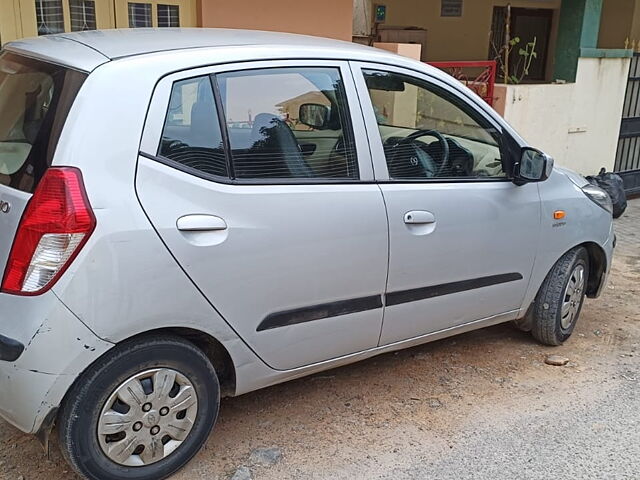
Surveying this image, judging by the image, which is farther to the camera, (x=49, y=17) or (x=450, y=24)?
(x=450, y=24)

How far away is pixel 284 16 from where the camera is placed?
5988 mm

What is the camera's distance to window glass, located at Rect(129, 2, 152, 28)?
5.33 m

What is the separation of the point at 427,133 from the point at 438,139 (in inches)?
2.6

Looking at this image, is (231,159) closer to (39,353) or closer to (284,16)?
(39,353)

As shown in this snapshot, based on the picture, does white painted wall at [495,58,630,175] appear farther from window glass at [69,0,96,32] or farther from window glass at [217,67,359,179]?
window glass at [217,67,359,179]

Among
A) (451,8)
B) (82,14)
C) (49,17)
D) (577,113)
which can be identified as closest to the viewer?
(49,17)

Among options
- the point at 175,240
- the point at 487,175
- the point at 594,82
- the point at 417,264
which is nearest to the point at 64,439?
the point at 175,240

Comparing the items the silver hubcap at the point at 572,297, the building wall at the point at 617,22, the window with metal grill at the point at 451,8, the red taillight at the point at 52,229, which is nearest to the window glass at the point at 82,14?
the red taillight at the point at 52,229

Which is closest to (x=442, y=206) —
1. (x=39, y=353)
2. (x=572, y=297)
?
(x=572, y=297)

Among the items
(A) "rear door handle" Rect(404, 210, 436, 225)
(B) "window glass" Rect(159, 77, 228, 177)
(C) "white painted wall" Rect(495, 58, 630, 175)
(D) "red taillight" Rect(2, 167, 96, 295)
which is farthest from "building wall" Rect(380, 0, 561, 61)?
(D) "red taillight" Rect(2, 167, 96, 295)

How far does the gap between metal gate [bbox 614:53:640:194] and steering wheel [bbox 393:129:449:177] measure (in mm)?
6105

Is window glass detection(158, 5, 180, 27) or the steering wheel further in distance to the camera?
window glass detection(158, 5, 180, 27)

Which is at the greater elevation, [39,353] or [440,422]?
[39,353]

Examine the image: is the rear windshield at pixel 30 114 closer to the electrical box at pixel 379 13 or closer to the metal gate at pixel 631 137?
the electrical box at pixel 379 13
